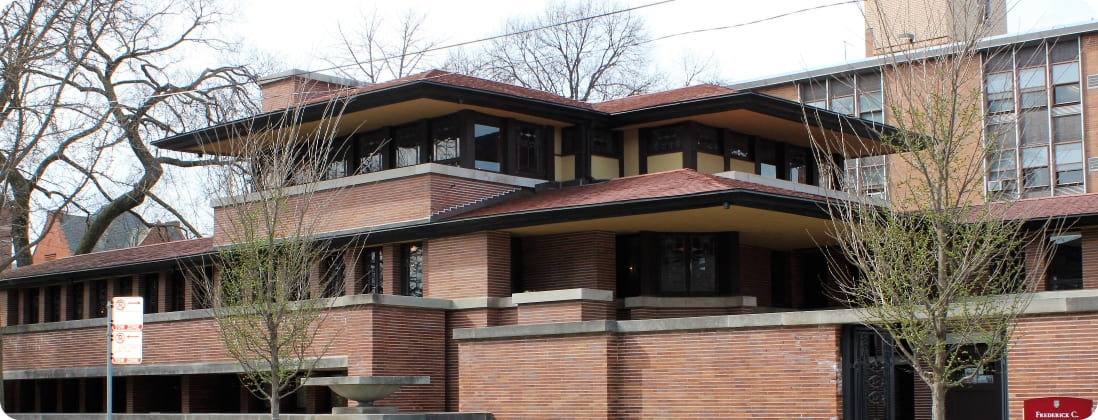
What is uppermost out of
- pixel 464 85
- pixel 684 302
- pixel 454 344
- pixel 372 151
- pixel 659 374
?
pixel 464 85

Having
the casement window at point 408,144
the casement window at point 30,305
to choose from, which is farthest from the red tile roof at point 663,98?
the casement window at point 30,305

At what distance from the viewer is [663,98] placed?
32312 mm

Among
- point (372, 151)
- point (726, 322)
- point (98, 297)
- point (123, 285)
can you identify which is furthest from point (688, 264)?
Result: point (98, 297)

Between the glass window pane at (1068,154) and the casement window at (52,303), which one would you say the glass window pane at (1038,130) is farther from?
the casement window at (52,303)

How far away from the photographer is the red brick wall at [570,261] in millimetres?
28672

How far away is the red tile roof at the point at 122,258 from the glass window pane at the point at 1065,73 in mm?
37693

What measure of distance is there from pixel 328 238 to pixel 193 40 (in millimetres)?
17313

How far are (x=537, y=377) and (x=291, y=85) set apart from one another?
1452 cm

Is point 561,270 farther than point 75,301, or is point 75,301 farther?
point 75,301

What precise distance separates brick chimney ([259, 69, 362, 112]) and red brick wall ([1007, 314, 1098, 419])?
70.1ft

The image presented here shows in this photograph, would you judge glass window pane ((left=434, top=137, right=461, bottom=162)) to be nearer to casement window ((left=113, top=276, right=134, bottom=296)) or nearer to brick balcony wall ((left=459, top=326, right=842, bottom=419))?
brick balcony wall ((left=459, top=326, right=842, bottom=419))

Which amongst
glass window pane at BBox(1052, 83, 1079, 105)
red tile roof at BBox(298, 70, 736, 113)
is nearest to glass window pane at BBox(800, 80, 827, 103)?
glass window pane at BBox(1052, 83, 1079, 105)

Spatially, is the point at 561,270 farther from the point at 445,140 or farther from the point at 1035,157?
the point at 1035,157

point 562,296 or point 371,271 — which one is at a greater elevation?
point 371,271
